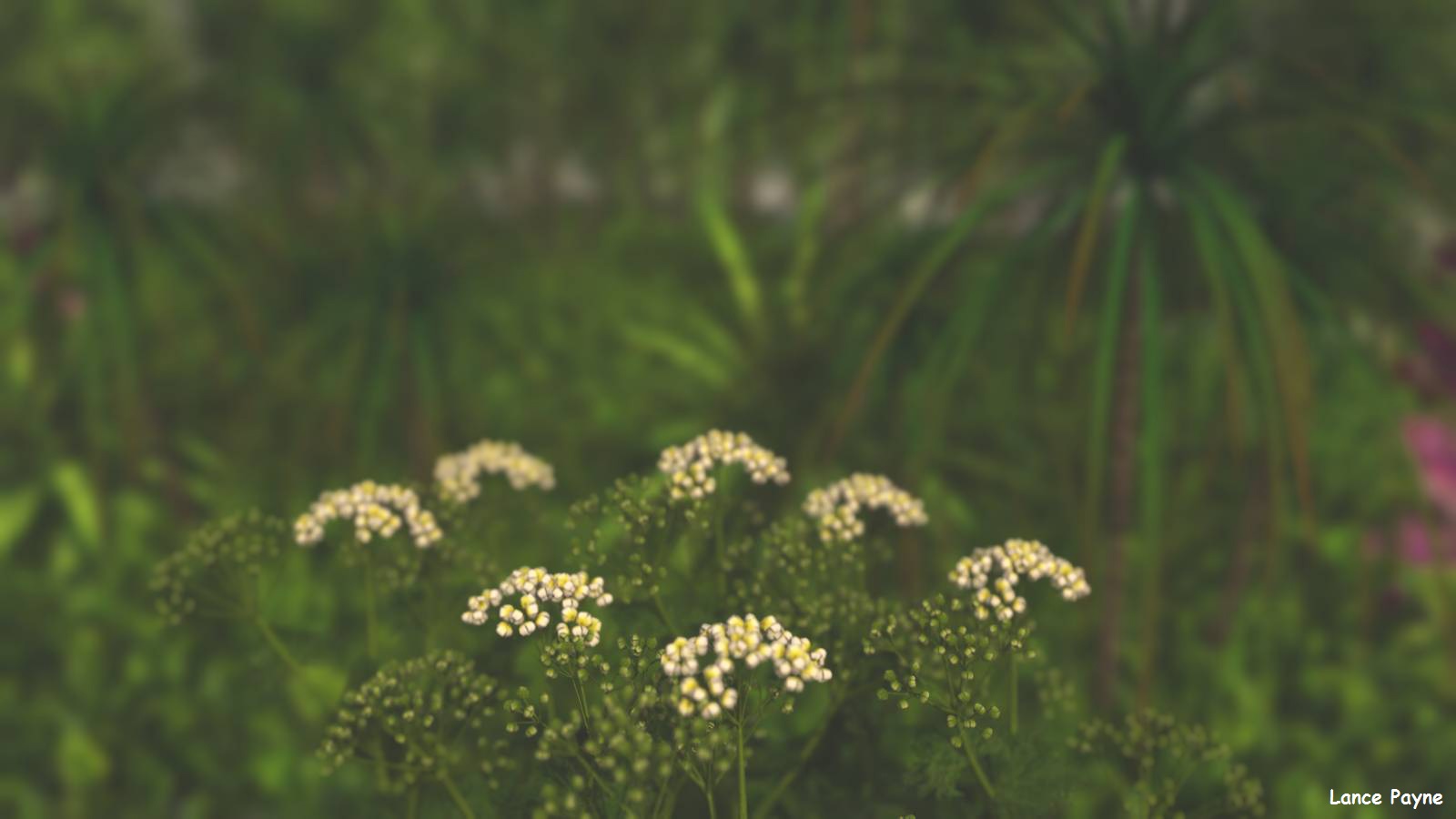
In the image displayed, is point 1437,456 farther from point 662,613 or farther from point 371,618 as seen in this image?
point 371,618

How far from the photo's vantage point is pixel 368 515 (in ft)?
3.77

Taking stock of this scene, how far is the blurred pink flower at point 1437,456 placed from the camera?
2883mm

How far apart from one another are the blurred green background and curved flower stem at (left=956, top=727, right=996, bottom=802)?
1.98 feet

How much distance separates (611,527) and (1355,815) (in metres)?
1.68

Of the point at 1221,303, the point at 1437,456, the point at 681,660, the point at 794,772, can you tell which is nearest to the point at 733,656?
the point at 681,660

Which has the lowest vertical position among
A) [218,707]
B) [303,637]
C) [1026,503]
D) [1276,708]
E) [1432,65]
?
[303,637]

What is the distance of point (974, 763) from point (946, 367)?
774 millimetres

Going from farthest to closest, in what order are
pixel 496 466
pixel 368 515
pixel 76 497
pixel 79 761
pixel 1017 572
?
pixel 76 497 → pixel 79 761 → pixel 496 466 → pixel 368 515 → pixel 1017 572

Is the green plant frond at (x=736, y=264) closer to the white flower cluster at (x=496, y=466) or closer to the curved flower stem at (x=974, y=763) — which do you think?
the white flower cluster at (x=496, y=466)

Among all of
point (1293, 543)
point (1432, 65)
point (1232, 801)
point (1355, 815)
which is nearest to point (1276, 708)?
point (1355, 815)

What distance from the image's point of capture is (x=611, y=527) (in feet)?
6.51

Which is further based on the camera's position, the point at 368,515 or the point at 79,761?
the point at 79,761

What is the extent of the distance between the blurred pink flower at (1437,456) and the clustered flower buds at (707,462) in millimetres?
2706

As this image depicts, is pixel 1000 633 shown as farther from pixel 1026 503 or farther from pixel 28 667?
pixel 28 667
